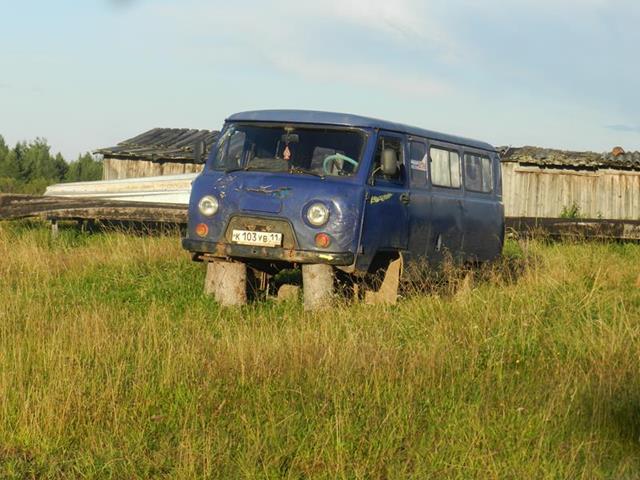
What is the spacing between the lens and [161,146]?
35281 millimetres

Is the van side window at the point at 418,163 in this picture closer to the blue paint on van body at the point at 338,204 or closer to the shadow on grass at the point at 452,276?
the blue paint on van body at the point at 338,204

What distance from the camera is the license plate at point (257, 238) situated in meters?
10.7

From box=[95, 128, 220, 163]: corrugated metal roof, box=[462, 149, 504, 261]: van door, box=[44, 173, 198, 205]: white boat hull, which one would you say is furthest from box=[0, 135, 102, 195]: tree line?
box=[462, 149, 504, 261]: van door

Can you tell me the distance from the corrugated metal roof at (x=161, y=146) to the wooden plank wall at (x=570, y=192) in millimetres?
9881

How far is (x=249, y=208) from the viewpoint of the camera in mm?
10805

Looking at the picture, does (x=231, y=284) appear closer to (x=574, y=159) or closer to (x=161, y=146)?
(x=574, y=159)

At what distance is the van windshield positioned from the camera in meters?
11.1

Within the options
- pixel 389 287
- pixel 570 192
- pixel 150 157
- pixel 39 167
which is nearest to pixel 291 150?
pixel 389 287

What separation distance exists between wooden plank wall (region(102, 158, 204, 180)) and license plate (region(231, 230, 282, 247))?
23455 millimetres

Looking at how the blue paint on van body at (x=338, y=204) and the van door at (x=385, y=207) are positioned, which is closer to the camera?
the blue paint on van body at (x=338, y=204)

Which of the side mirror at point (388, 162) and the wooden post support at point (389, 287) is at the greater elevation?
the side mirror at point (388, 162)

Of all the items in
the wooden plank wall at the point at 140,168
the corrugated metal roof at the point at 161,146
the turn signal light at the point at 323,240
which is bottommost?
the turn signal light at the point at 323,240

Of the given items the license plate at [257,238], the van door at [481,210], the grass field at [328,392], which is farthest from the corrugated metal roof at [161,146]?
the grass field at [328,392]

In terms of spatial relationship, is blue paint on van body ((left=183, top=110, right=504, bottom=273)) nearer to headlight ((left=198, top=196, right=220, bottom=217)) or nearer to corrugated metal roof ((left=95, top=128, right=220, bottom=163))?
headlight ((left=198, top=196, right=220, bottom=217))
